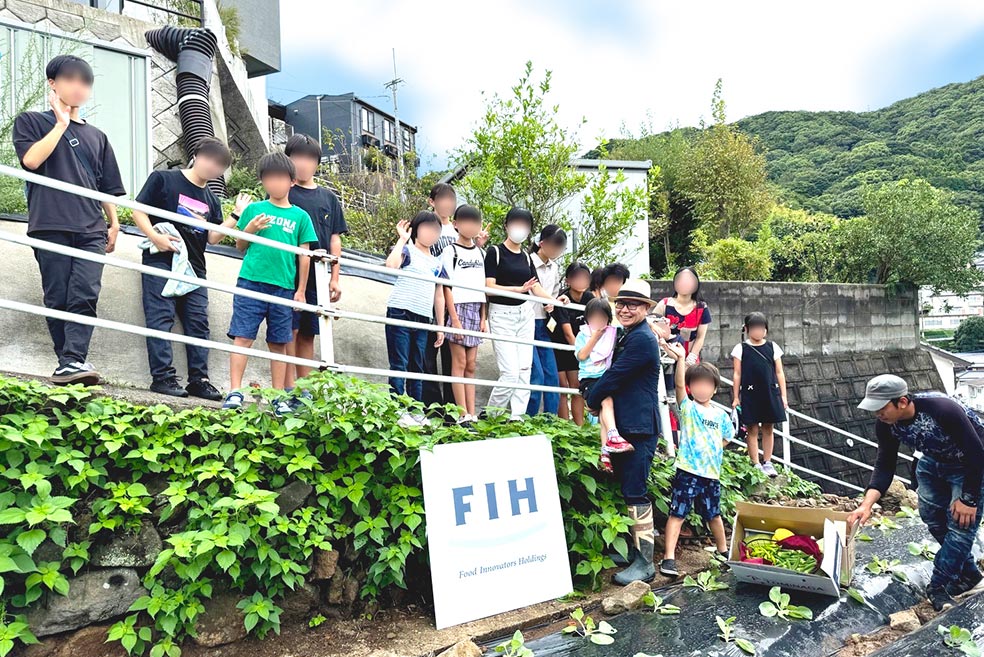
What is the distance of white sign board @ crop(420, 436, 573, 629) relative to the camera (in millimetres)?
3125

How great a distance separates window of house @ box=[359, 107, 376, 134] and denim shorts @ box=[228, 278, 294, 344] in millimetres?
29048

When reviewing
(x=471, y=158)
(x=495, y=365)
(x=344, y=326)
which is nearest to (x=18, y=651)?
(x=344, y=326)

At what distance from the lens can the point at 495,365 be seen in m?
5.91

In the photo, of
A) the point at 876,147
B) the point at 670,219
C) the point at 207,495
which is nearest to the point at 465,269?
the point at 207,495

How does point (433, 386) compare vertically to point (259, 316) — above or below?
below

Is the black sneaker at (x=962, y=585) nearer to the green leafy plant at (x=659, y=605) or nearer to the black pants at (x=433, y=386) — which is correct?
the green leafy plant at (x=659, y=605)

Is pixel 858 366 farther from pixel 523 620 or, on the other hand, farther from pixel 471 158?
pixel 523 620

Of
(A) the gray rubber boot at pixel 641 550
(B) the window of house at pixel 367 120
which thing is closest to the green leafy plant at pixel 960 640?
(A) the gray rubber boot at pixel 641 550

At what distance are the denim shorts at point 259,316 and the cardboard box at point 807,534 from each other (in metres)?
3.03

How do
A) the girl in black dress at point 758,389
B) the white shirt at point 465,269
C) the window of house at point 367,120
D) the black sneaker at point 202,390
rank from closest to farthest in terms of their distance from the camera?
the black sneaker at point 202,390 < the white shirt at point 465,269 < the girl in black dress at point 758,389 < the window of house at point 367,120

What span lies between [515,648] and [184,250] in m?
2.99

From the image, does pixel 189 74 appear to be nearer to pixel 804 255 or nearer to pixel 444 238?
pixel 444 238

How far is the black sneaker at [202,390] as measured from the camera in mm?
3738

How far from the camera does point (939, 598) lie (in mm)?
3602
